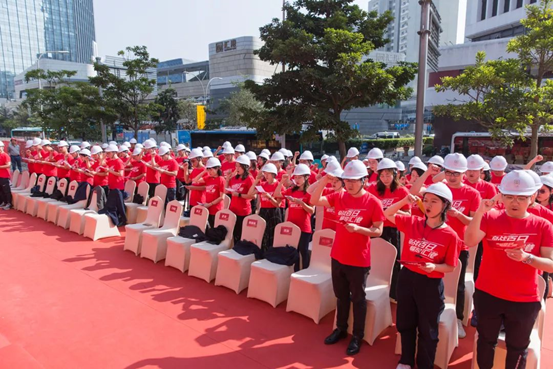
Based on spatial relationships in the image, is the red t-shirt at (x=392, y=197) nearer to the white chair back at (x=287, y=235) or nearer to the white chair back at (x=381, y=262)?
the white chair back at (x=381, y=262)

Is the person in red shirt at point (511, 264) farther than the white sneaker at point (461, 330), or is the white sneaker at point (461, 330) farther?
the white sneaker at point (461, 330)

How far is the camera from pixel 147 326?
169 inches

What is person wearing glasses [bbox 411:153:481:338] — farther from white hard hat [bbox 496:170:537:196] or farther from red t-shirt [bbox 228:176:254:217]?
red t-shirt [bbox 228:176:254:217]

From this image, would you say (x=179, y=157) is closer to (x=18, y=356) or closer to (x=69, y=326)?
(x=69, y=326)

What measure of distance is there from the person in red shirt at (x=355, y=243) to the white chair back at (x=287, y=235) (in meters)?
1.21

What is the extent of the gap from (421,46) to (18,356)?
A: 340 inches

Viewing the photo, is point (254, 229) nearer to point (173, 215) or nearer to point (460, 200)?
point (173, 215)

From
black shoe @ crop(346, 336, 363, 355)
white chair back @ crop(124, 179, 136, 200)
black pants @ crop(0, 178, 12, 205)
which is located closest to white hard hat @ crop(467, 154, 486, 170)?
black shoe @ crop(346, 336, 363, 355)

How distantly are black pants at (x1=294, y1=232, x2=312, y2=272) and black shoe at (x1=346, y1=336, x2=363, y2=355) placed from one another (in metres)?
1.47

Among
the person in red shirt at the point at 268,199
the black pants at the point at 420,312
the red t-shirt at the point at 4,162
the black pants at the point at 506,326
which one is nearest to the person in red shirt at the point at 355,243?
the black pants at the point at 420,312

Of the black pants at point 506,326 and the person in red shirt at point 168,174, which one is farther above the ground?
the person in red shirt at point 168,174

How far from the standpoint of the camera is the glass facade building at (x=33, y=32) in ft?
294

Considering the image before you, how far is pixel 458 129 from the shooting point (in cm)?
2630

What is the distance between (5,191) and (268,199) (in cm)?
894
